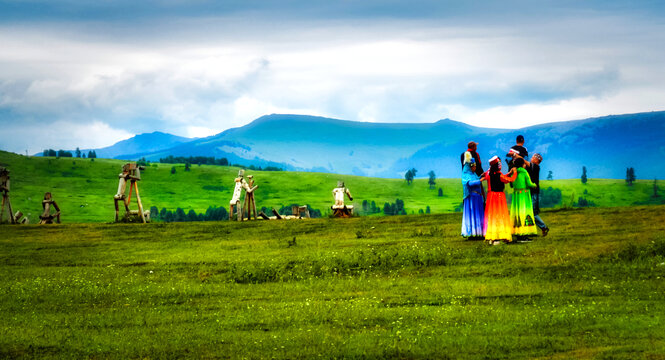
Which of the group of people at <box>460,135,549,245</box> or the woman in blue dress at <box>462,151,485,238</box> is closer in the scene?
the group of people at <box>460,135,549,245</box>

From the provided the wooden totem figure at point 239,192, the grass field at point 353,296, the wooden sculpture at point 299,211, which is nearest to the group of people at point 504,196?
the grass field at point 353,296

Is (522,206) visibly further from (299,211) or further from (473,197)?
(299,211)

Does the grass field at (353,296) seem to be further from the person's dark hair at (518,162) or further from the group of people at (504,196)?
the person's dark hair at (518,162)

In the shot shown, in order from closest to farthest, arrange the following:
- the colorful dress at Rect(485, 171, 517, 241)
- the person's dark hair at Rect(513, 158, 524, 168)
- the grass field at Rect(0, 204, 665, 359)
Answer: the grass field at Rect(0, 204, 665, 359)
the colorful dress at Rect(485, 171, 517, 241)
the person's dark hair at Rect(513, 158, 524, 168)

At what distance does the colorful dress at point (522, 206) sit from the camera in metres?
36.1

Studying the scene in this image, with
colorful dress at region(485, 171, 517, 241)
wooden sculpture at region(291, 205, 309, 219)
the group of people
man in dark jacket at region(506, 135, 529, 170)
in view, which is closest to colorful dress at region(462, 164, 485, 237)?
the group of people

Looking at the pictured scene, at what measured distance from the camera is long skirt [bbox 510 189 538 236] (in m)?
36.1

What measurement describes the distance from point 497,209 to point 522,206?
1.25m

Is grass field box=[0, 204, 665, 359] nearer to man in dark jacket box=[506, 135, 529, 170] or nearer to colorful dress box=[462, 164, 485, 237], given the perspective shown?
colorful dress box=[462, 164, 485, 237]

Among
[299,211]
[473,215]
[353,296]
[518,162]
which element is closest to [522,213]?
[518,162]

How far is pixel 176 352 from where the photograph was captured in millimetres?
19406

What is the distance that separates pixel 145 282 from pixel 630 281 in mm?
17429

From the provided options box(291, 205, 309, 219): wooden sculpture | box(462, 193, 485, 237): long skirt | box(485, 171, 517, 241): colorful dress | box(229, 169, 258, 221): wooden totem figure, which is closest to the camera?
box(485, 171, 517, 241): colorful dress

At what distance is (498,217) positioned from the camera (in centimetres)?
3588
